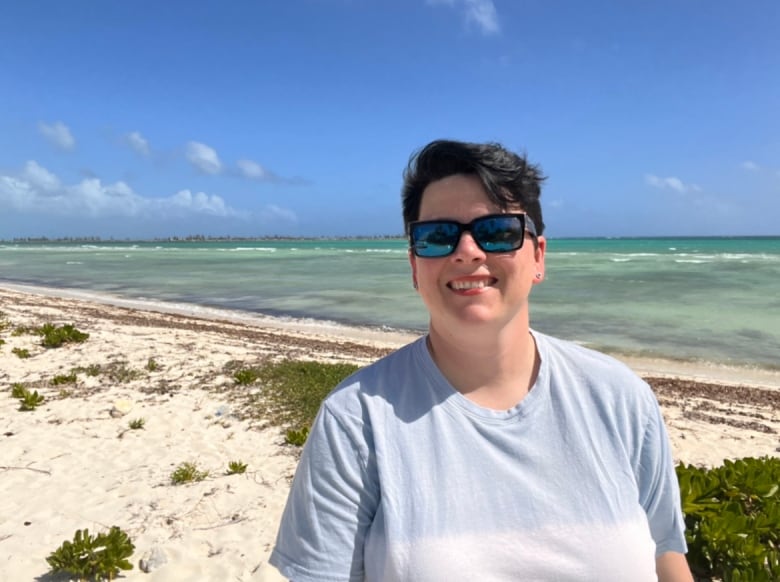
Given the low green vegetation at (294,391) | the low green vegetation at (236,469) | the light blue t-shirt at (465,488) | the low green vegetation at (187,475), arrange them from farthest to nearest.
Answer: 1. the low green vegetation at (294,391)
2. the low green vegetation at (236,469)
3. the low green vegetation at (187,475)
4. the light blue t-shirt at (465,488)

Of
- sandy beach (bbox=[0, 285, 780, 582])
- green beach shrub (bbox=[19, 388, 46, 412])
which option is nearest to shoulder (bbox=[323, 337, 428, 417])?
sandy beach (bbox=[0, 285, 780, 582])

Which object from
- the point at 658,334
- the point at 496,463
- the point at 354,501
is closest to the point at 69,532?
the point at 354,501

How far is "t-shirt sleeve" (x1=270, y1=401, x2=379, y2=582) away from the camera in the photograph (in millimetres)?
1534

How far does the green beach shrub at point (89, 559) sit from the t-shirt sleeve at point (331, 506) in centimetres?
306

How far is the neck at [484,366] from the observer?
1.78 m

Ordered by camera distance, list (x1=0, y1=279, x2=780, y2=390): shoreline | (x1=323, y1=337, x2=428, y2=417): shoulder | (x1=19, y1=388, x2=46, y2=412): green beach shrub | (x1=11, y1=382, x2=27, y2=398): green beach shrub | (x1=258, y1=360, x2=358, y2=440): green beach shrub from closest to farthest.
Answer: (x1=323, y1=337, x2=428, y2=417): shoulder → (x1=258, y1=360, x2=358, y2=440): green beach shrub → (x1=19, y1=388, x2=46, y2=412): green beach shrub → (x1=11, y1=382, x2=27, y2=398): green beach shrub → (x1=0, y1=279, x2=780, y2=390): shoreline

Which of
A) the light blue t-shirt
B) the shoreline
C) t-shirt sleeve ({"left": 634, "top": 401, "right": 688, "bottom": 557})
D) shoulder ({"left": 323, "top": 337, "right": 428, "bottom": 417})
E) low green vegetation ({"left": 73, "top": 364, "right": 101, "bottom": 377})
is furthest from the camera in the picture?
the shoreline

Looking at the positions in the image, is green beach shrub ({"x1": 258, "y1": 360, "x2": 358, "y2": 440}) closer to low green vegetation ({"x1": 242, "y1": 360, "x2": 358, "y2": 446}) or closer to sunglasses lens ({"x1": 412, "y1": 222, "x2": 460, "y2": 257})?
low green vegetation ({"x1": 242, "y1": 360, "x2": 358, "y2": 446})

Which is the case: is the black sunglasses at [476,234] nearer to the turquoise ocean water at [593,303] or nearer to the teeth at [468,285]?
the teeth at [468,285]

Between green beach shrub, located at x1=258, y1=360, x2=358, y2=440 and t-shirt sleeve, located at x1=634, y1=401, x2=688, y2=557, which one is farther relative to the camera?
green beach shrub, located at x1=258, y1=360, x2=358, y2=440

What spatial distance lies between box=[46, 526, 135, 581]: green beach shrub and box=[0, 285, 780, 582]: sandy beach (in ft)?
0.47

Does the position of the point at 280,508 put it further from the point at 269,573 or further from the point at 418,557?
the point at 418,557

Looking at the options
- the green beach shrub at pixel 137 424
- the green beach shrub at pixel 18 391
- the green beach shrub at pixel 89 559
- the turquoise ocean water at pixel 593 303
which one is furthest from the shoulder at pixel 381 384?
the turquoise ocean water at pixel 593 303

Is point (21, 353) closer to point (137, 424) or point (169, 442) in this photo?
point (137, 424)
